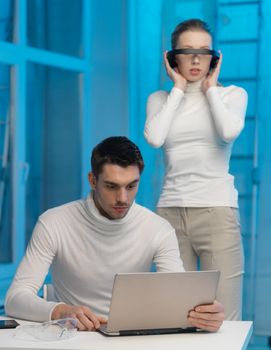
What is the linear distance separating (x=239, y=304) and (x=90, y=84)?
2307 mm

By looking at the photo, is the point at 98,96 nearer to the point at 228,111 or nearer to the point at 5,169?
the point at 5,169

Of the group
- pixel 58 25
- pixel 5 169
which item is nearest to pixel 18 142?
pixel 5 169

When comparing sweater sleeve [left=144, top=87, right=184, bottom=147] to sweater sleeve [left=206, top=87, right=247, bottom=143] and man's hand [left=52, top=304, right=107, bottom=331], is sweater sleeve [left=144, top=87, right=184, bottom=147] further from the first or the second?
man's hand [left=52, top=304, right=107, bottom=331]

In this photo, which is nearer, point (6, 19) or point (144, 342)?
point (144, 342)

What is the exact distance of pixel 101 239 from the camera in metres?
2.62

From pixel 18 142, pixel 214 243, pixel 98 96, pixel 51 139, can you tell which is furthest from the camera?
pixel 98 96

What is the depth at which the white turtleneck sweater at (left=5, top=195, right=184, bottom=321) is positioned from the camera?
2.60 m

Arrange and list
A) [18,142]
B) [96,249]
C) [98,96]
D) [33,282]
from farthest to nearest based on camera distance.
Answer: [98,96], [18,142], [96,249], [33,282]

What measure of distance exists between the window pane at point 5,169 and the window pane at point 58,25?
0.40 metres

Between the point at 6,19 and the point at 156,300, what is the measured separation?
264 centimetres

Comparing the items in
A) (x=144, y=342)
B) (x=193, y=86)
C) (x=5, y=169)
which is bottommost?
(x=144, y=342)

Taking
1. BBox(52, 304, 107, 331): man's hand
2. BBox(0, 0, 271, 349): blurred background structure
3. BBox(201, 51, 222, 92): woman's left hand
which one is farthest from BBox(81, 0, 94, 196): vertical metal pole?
BBox(52, 304, 107, 331): man's hand

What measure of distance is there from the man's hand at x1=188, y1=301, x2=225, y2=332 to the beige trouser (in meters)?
0.91

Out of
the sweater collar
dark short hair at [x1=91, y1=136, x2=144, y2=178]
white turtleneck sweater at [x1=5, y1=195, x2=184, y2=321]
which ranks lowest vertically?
white turtleneck sweater at [x1=5, y1=195, x2=184, y2=321]
